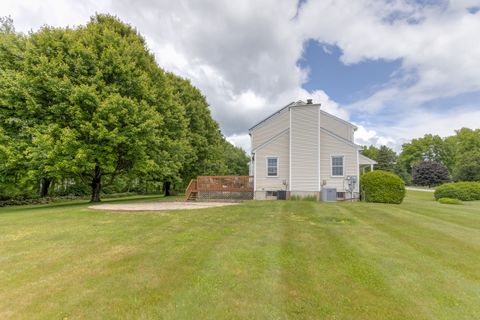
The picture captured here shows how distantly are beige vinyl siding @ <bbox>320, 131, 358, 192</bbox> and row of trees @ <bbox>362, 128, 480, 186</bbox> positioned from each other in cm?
3678

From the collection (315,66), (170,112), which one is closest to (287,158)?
(315,66)

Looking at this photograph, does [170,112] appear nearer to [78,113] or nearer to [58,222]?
[78,113]

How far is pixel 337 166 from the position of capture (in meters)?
16.3

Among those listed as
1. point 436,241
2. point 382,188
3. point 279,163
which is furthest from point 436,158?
point 436,241

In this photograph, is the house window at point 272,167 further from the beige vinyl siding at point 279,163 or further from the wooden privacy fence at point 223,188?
the wooden privacy fence at point 223,188

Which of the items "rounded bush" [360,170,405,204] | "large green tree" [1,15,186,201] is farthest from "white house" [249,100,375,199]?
"large green tree" [1,15,186,201]

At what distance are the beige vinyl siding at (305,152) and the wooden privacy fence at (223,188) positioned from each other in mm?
3397

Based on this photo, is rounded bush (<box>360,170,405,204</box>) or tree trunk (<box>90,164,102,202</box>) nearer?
rounded bush (<box>360,170,405,204</box>)

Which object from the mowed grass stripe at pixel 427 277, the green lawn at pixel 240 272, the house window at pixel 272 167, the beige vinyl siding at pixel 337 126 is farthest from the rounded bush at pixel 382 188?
the mowed grass stripe at pixel 427 277

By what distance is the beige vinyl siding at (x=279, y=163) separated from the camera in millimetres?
16812

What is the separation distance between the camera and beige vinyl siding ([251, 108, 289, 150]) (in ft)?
71.4

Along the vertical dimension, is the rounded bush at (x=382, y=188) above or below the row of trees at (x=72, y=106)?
below

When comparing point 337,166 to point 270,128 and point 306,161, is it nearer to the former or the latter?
point 306,161

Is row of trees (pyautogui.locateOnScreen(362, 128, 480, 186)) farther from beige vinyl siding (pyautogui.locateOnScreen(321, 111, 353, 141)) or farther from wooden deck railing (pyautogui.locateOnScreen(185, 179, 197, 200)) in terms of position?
wooden deck railing (pyautogui.locateOnScreen(185, 179, 197, 200))
